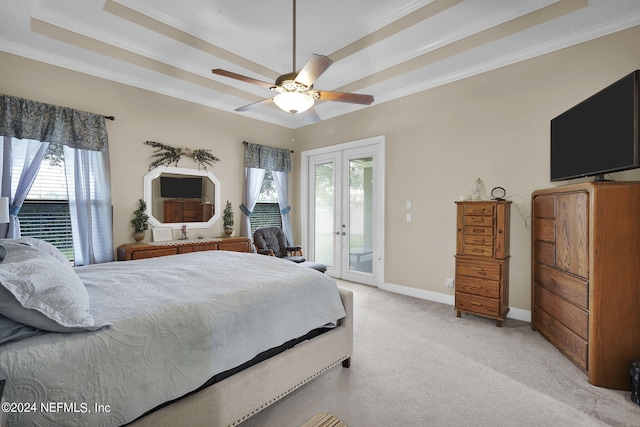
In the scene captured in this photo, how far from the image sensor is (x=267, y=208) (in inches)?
218

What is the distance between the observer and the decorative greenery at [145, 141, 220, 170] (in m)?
4.15

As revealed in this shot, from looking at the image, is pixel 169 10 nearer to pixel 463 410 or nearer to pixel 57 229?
pixel 57 229

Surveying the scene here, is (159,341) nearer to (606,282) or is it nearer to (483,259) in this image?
(606,282)

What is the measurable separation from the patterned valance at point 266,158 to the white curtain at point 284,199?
14cm

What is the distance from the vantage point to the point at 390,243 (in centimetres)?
448

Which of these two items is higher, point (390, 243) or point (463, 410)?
point (390, 243)

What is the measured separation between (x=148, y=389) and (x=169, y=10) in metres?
3.21

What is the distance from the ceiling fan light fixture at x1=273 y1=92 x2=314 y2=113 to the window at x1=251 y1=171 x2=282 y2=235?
9.89 ft

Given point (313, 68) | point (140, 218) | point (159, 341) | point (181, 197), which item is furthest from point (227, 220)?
point (159, 341)

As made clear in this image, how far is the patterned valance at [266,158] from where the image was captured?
5094 mm

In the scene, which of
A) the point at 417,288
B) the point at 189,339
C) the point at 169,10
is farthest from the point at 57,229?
the point at 417,288

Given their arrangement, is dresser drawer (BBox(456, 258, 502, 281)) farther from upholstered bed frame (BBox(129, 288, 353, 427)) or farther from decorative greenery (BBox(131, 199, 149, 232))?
decorative greenery (BBox(131, 199, 149, 232))

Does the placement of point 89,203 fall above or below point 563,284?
above

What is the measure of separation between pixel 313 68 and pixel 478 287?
2840 mm
